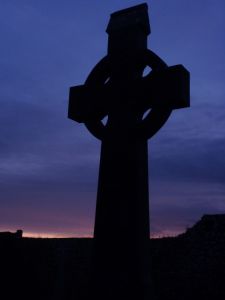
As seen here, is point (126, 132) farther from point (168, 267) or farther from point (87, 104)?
point (168, 267)

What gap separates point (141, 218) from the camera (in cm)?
431

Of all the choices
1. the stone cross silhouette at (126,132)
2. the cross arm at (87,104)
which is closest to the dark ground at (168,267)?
the cross arm at (87,104)

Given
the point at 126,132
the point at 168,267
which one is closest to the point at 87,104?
the point at 126,132

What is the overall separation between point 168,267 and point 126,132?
816cm

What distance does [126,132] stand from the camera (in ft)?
15.2

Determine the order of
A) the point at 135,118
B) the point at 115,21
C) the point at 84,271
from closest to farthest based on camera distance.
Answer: the point at 135,118 → the point at 115,21 → the point at 84,271

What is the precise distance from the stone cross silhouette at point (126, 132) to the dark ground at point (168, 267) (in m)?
6.42

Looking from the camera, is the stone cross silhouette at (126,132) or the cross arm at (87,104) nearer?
the stone cross silhouette at (126,132)

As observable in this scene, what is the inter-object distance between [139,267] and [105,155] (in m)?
1.20

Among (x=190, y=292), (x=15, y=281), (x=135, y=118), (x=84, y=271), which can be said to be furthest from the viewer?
(x=84, y=271)

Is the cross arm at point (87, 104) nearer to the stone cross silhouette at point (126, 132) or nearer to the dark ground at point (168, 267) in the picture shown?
the stone cross silhouette at point (126, 132)

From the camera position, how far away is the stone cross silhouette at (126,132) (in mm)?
4254

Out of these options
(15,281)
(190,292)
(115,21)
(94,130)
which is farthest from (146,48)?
(190,292)

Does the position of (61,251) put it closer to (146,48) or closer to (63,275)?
(63,275)
